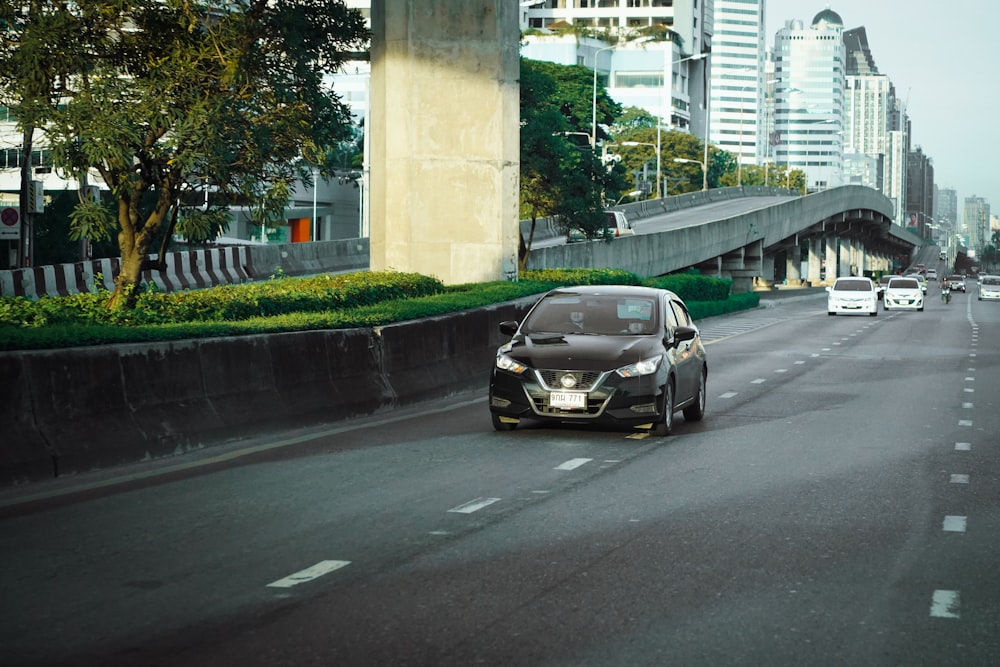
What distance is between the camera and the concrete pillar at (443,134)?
915 inches

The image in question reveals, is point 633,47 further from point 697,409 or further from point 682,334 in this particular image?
point 682,334

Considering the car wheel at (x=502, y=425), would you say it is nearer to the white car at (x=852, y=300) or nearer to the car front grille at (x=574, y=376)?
the car front grille at (x=574, y=376)

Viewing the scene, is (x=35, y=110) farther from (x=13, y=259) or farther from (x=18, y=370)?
(x=13, y=259)

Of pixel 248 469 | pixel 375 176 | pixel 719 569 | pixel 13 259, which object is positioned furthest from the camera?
pixel 13 259

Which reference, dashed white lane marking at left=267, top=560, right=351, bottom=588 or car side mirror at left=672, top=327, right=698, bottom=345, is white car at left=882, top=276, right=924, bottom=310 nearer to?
car side mirror at left=672, top=327, right=698, bottom=345

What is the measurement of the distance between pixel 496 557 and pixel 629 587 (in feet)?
3.32

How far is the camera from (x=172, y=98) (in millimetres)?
15852

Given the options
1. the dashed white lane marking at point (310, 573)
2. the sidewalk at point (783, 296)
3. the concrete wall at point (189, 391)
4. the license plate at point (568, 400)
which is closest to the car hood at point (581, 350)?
the license plate at point (568, 400)

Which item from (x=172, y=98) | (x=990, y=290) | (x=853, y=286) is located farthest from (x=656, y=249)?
(x=172, y=98)

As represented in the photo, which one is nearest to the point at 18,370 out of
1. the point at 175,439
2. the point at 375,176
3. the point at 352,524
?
the point at 175,439

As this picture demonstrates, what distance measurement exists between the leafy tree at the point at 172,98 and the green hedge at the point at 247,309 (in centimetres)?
71

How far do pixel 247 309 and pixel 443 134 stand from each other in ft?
26.0

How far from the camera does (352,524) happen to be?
363 inches

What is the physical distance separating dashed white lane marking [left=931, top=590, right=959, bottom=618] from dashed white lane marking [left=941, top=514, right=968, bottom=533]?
2050mm
